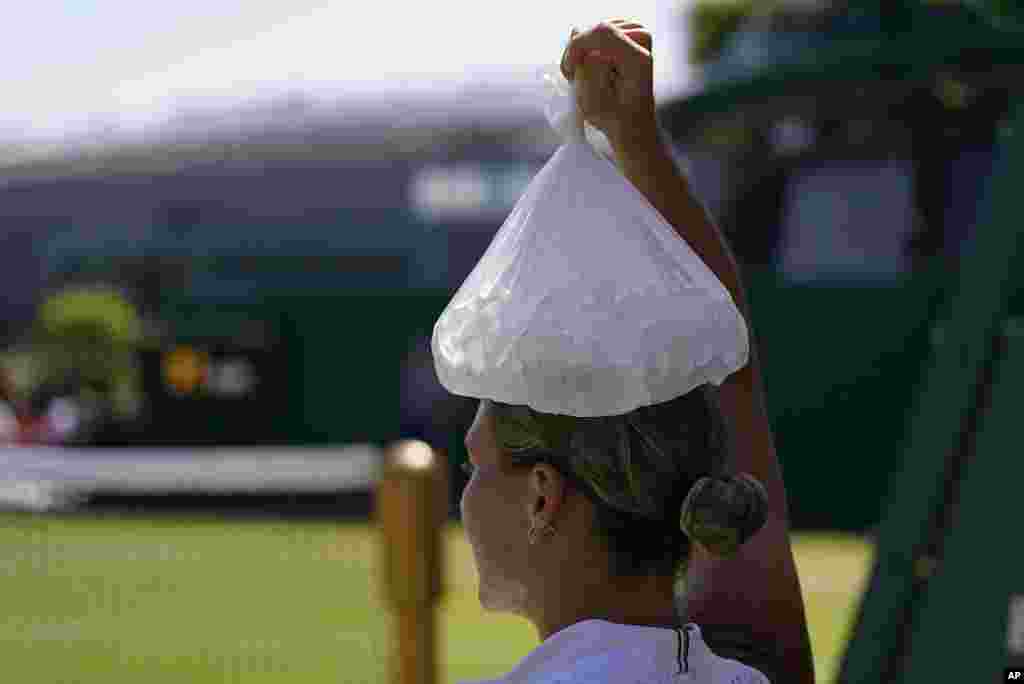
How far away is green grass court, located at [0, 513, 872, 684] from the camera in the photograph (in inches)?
380

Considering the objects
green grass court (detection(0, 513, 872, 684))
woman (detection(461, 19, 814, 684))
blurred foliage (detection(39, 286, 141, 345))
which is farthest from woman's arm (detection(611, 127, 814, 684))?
blurred foliage (detection(39, 286, 141, 345))

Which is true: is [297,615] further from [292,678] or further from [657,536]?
[657,536]

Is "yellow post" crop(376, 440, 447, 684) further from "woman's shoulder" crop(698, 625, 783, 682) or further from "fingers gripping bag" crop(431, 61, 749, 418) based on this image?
"fingers gripping bag" crop(431, 61, 749, 418)

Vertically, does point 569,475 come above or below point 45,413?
above

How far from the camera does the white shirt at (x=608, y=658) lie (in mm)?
1805

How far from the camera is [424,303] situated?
885 inches

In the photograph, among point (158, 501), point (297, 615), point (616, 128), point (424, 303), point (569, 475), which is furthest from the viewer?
point (424, 303)

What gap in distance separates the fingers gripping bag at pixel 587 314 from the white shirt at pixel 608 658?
0.67 ft

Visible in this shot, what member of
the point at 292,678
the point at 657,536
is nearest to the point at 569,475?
the point at 657,536

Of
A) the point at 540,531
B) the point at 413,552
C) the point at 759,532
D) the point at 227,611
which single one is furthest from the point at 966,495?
the point at 227,611

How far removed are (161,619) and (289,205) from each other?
24091 millimetres

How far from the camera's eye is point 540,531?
1.87 meters

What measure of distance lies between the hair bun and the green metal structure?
223 centimetres

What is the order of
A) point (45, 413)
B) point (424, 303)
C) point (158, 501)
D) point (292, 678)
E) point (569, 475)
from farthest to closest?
point (45, 413) → point (424, 303) → point (158, 501) → point (292, 678) → point (569, 475)
